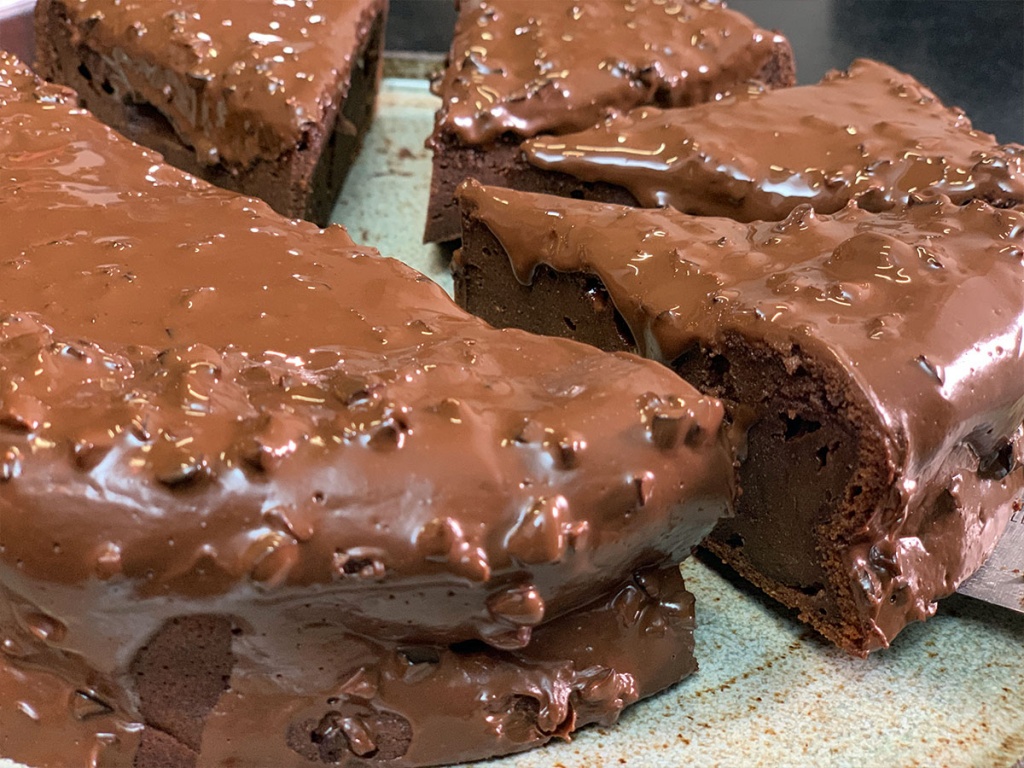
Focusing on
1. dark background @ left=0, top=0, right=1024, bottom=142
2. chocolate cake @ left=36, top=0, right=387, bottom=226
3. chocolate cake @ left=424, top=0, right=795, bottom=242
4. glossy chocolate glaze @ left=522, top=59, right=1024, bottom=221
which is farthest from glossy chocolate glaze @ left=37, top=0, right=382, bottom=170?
dark background @ left=0, top=0, right=1024, bottom=142

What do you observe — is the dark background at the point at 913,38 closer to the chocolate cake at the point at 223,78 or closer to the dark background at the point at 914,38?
the dark background at the point at 914,38

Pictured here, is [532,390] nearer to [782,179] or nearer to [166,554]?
[166,554]

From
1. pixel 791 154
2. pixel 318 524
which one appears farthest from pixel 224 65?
pixel 318 524

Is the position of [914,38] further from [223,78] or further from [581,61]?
[223,78]

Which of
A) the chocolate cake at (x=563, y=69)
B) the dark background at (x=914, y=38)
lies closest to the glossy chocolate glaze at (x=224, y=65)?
the chocolate cake at (x=563, y=69)

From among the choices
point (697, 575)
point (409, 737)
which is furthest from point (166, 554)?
point (697, 575)

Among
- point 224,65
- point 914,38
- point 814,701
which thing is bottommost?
point 814,701

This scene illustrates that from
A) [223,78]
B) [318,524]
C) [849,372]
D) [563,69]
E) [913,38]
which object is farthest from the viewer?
[913,38]
